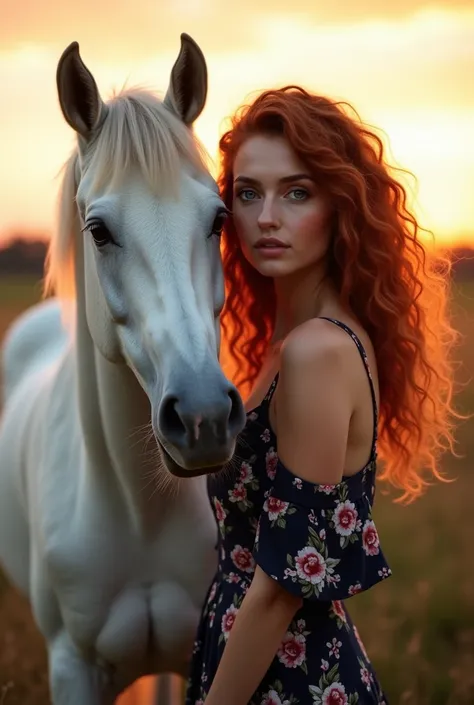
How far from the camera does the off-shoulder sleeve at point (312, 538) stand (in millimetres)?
1518

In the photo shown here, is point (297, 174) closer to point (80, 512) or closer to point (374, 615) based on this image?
point (80, 512)

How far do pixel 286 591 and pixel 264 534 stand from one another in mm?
113

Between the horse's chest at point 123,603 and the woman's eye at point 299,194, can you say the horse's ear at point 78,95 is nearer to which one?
the woman's eye at point 299,194

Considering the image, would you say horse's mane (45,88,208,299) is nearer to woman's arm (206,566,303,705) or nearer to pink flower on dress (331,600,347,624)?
woman's arm (206,566,303,705)

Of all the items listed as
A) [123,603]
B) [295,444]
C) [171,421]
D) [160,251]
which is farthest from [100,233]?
[123,603]

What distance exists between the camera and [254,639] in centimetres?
153

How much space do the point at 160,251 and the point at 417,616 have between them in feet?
10.7

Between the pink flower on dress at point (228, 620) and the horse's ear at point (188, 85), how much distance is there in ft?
3.55

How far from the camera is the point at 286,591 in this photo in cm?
154

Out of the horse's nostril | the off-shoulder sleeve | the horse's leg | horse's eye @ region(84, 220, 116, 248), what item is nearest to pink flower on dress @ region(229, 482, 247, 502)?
the off-shoulder sleeve

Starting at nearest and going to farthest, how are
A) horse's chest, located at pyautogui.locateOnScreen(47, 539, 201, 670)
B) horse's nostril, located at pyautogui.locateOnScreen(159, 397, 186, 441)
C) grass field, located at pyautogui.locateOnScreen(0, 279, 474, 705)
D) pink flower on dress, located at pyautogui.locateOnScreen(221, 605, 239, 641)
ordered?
horse's nostril, located at pyautogui.locateOnScreen(159, 397, 186, 441) → pink flower on dress, located at pyautogui.locateOnScreen(221, 605, 239, 641) → horse's chest, located at pyautogui.locateOnScreen(47, 539, 201, 670) → grass field, located at pyautogui.locateOnScreen(0, 279, 474, 705)

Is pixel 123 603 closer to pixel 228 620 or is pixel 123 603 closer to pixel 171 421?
pixel 228 620

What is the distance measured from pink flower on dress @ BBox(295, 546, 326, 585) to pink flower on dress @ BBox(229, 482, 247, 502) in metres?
0.21

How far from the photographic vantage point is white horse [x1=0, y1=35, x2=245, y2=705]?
1479 millimetres
